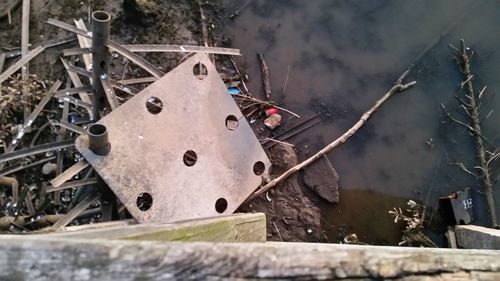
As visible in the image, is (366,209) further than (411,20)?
No

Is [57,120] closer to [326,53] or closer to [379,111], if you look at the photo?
[326,53]

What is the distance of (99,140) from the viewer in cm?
280

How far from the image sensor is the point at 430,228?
14.0 feet

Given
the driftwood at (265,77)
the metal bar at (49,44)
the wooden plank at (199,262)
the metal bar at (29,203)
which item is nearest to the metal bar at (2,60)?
the metal bar at (49,44)

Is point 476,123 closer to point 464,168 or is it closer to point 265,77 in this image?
point 464,168

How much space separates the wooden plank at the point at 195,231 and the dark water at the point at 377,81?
177 centimetres

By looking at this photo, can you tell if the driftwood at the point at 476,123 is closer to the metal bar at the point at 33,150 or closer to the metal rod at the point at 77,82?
the metal rod at the point at 77,82

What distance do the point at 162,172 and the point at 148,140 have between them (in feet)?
0.72

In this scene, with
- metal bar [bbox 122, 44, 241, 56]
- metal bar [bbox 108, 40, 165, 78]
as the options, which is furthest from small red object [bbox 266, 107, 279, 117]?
metal bar [bbox 108, 40, 165, 78]

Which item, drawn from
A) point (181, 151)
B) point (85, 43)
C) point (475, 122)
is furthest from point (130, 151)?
point (475, 122)

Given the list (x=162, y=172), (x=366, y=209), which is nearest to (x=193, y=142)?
(x=162, y=172)

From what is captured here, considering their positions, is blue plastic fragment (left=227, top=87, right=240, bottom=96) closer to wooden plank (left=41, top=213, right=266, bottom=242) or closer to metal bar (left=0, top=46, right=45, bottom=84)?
metal bar (left=0, top=46, right=45, bottom=84)

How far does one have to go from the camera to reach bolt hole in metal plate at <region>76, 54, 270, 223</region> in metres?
3.11

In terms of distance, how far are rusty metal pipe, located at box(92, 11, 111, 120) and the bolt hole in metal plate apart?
0.19 meters
